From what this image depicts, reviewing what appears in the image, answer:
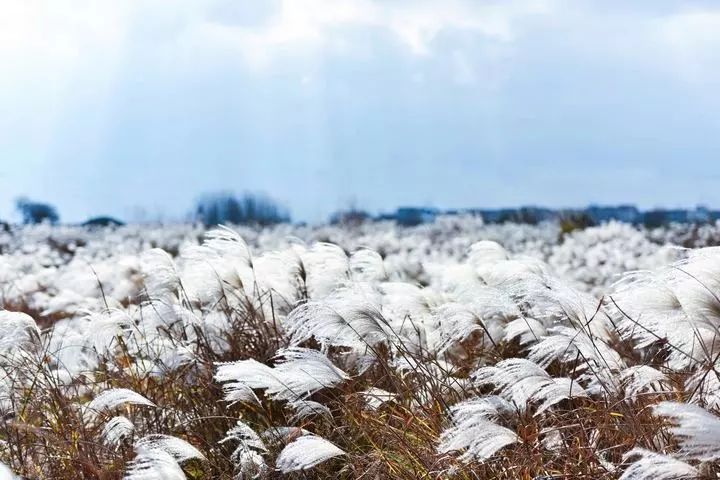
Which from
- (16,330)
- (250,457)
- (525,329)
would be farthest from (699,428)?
(16,330)

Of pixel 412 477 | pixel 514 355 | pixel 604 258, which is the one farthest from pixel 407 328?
pixel 604 258

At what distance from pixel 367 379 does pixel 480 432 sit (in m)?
1.25

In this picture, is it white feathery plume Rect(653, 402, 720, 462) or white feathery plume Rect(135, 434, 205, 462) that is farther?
white feathery plume Rect(135, 434, 205, 462)

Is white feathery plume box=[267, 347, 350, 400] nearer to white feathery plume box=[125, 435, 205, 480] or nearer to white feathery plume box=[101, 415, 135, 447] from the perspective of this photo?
white feathery plume box=[125, 435, 205, 480]

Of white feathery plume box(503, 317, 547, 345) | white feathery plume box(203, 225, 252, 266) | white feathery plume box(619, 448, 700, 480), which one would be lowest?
white feathery plume box(619, 448, 700, 480)

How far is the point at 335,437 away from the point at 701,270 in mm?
1466

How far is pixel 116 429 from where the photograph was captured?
3223mm

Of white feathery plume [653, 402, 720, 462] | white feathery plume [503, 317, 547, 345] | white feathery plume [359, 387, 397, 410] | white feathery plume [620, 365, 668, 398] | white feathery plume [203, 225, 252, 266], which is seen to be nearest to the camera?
white feathery plume [653, 402, 720, 462]

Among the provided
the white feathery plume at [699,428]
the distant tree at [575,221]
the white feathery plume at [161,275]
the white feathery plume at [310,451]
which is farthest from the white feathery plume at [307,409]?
the distant tree at [575,221]

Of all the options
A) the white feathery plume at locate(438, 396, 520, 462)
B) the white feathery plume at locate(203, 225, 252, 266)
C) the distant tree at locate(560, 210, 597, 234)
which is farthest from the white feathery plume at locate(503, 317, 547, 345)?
the distant tree at locate(560, 210, 597, 234)

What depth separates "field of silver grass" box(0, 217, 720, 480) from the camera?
2.96 metres

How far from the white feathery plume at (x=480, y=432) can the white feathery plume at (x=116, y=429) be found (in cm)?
106

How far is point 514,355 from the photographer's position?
4.64 m

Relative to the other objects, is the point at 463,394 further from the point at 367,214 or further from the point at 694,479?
the point at 367,214
